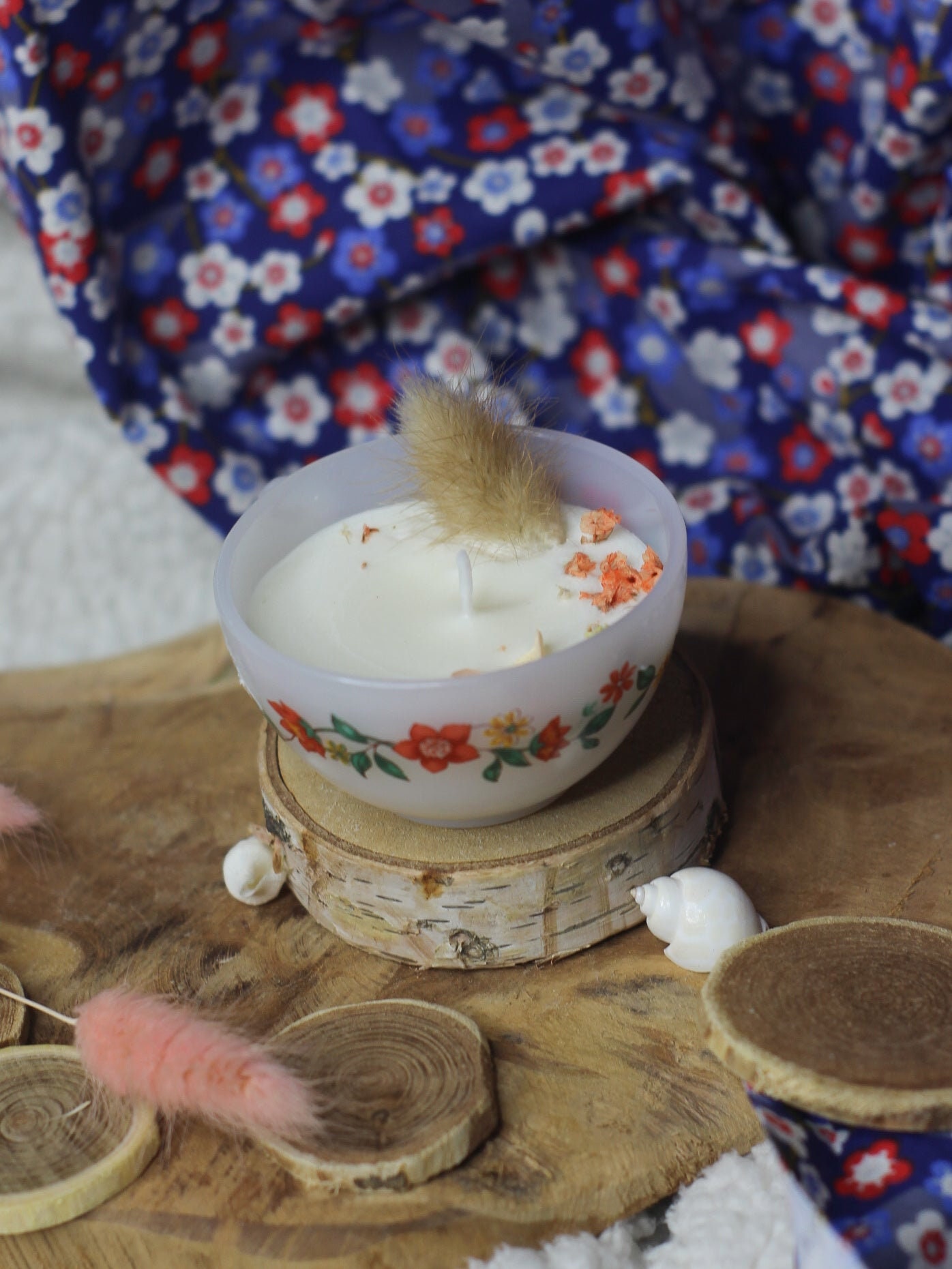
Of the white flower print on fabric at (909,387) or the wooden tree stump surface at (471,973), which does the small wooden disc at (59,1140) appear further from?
the white flower print on fabric at (909,387)

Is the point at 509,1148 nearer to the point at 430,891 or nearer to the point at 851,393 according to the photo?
the point at 430,891

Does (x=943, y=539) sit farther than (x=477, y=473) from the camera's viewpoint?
Yes

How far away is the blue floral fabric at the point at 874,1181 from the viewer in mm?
630

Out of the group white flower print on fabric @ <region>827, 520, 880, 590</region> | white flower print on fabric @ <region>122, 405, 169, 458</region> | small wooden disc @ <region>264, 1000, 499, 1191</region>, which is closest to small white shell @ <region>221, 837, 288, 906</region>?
small wooden disc @ <region>264, 1000, 499, 1191</region>

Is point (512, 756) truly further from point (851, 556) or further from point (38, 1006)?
point (851, 556)

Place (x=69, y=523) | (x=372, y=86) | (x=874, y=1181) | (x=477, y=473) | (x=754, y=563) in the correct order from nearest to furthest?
(x=874, y=1181), (x=477, y=473), (x=372, y=86), (x=754, y=563), (x=69, y=523)

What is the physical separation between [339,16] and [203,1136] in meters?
0.88

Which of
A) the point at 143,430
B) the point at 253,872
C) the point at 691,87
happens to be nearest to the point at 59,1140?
the point at 253,872

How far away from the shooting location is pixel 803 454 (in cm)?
122

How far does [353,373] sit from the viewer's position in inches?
50.2

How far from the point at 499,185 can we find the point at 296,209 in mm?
176

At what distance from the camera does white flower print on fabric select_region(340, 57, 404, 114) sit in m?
1.13

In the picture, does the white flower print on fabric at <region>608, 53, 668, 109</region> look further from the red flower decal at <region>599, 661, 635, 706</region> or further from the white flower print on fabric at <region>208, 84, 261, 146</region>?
the red flower decal at <region>599, 661, 635, 706</region>

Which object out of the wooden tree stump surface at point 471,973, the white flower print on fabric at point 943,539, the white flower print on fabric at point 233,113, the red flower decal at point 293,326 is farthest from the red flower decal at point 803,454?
the white flower print on fabric at point 233,113
